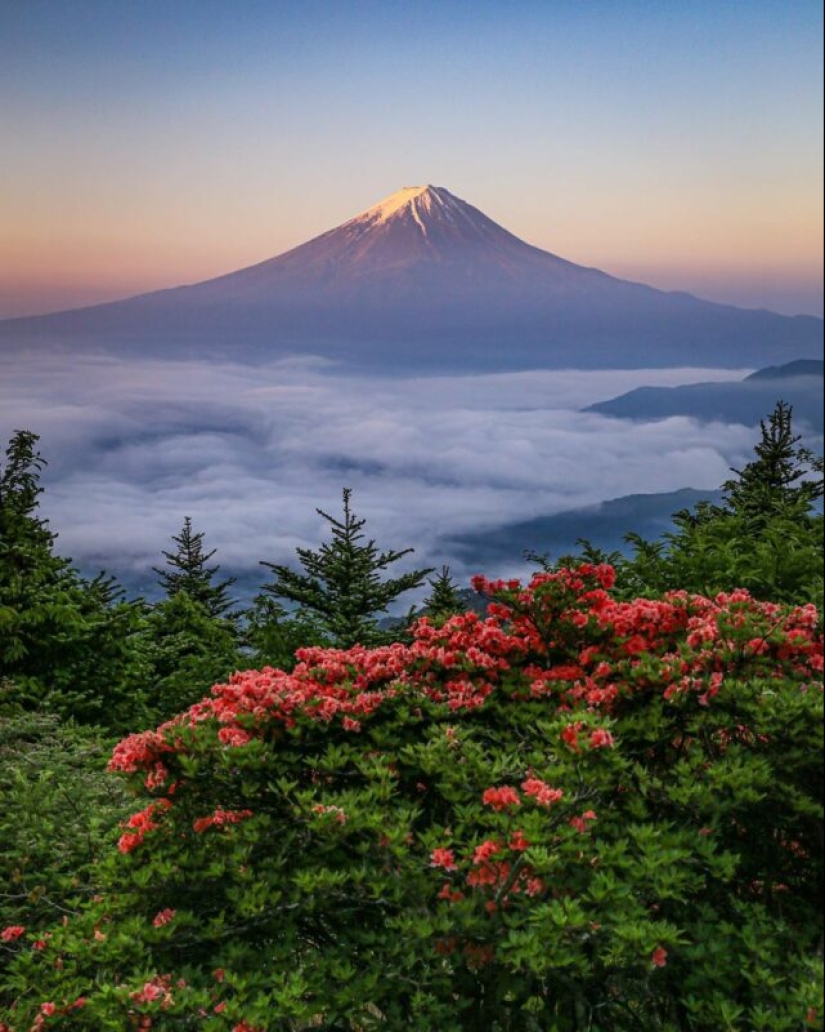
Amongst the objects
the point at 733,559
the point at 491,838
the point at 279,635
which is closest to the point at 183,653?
A: the point at 279,635

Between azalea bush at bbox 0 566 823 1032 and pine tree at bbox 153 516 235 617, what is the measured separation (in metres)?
26.3

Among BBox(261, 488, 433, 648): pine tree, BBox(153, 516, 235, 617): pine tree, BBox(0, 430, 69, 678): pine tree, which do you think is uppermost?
BBox(0, 430, 69, 678): pine tree

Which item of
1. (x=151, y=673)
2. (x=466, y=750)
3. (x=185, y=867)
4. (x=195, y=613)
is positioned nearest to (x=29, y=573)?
Answer: (x=151, y=673)

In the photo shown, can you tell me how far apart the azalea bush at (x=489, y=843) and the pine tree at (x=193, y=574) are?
1036 inches

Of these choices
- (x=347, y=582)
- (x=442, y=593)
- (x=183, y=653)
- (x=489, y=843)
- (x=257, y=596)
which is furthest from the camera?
(x=442, y=593)

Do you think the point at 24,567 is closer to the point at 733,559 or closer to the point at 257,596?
the point at 257,596

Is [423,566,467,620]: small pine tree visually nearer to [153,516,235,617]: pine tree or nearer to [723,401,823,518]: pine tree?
[723,401,823,518]: pine tree

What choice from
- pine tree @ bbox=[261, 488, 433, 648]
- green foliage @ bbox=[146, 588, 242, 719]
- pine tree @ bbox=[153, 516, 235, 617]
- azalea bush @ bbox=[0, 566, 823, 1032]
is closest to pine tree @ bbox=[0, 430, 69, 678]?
green foliage @ bbox=[146, 588, 242, 719]

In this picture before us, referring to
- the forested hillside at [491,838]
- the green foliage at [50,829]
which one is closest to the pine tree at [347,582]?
the green foliage at [50,829]

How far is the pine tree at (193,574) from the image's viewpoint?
1252 inches

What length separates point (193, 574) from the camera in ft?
113

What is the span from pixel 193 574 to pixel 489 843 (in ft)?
103

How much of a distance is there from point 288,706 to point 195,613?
11.3 m

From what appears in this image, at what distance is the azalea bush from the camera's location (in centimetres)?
414
